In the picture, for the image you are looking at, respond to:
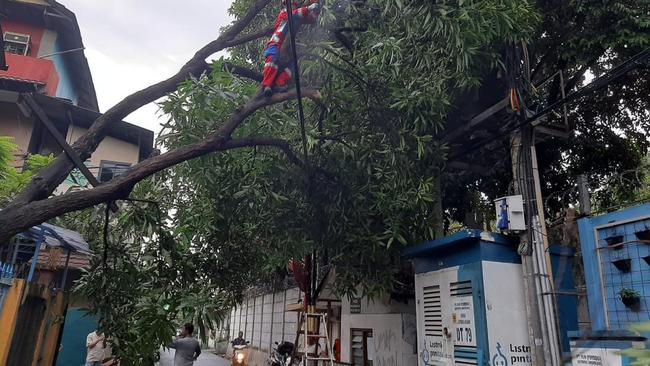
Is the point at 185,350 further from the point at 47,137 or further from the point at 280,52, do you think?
the point at 47,137

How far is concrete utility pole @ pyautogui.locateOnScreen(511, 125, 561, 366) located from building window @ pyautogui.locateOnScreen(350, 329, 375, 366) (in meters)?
3.63

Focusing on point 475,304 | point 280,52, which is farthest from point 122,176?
point 475,304

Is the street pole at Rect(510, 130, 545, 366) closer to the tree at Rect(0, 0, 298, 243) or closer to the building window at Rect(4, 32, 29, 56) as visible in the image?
the tree at Rect(0, 0, 298, 243)

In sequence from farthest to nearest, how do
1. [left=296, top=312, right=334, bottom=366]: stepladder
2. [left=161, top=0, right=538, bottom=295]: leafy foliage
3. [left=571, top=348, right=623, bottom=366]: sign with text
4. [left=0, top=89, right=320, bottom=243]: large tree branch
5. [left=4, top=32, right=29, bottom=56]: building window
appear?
[left=4, top=32, right=29, bottom=56]: building window, [left=296, top=312, right=334, bottom=366]: stepladder, [left=161, top=0, right=538, bottom=295]: leafy foliage, [left=571, top=348, right=623, bottom=366]: sign with text, [left=0, top=89, right=320, bottom=243]: large tree branch

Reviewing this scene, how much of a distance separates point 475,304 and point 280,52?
3825 millimetres

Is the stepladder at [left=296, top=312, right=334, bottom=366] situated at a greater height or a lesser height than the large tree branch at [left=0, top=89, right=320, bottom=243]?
lesser

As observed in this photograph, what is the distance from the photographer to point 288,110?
6.31m

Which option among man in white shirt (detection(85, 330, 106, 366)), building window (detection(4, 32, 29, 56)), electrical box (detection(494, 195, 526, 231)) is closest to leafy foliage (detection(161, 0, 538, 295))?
electrical box (detection(494, 195, 526, 231))

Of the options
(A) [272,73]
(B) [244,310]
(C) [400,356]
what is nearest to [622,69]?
(A) [272,73]

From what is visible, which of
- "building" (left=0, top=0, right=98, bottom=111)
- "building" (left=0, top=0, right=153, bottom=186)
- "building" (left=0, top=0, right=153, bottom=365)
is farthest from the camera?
"building" (left=0, top=0, right=98, bottom=111)

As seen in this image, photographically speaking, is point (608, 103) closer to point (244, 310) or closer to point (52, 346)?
point (52, 346)

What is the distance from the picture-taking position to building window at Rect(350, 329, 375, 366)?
8773 millimetres

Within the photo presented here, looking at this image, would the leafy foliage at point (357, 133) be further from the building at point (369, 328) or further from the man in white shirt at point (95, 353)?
the man in white shirt at point (95, 353)

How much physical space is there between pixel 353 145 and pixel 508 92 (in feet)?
7.71
